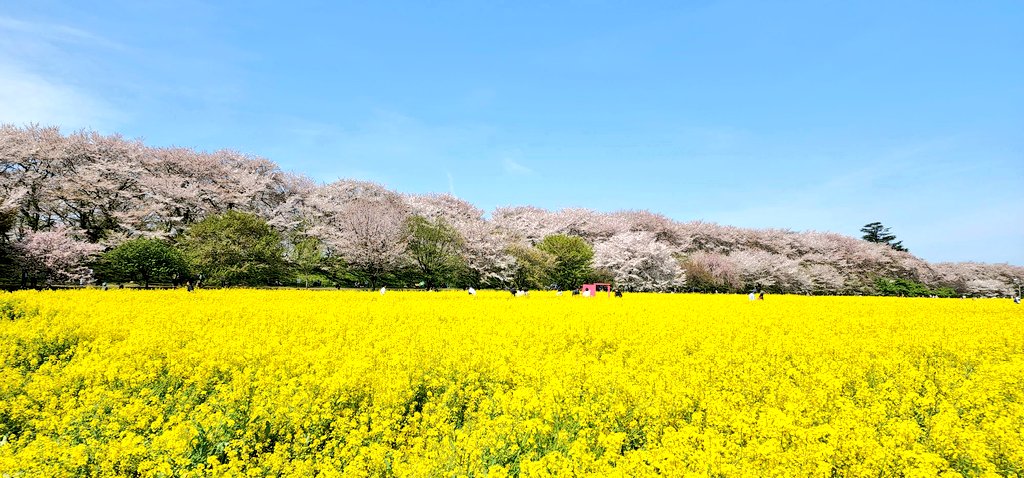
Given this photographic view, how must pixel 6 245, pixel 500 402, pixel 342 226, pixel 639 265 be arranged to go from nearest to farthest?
pixel 500 402
pixel 6 245
pixel 342 226
pixel 639 265

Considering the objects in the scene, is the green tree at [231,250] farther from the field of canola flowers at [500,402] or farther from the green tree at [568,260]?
the green tree at [568,260]

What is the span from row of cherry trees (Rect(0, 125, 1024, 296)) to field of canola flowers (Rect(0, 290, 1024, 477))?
33990 mm

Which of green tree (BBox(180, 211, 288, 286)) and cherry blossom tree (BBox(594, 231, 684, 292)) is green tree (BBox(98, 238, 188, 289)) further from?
cherry blossom tree (BBox(594, 231, 684, 292))

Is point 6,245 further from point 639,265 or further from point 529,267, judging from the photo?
point 639,265

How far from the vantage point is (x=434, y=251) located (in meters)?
44.2

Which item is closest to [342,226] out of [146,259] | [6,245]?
[146,259]

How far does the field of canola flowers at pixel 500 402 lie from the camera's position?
4.73m

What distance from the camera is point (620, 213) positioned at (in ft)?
244

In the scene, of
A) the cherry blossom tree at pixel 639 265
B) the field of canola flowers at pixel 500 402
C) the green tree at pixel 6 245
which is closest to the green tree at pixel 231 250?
the green tree at pixel 6 245

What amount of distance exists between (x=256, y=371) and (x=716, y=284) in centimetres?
6030

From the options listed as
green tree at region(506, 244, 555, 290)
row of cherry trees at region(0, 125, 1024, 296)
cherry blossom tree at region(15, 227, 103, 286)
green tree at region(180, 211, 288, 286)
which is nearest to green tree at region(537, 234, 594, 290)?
green tree at region(506, 244, 555, 290)

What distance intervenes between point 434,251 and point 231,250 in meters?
16.0

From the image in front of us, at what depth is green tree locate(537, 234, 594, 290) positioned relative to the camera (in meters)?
47.0

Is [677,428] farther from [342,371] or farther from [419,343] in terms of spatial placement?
[419,343]
